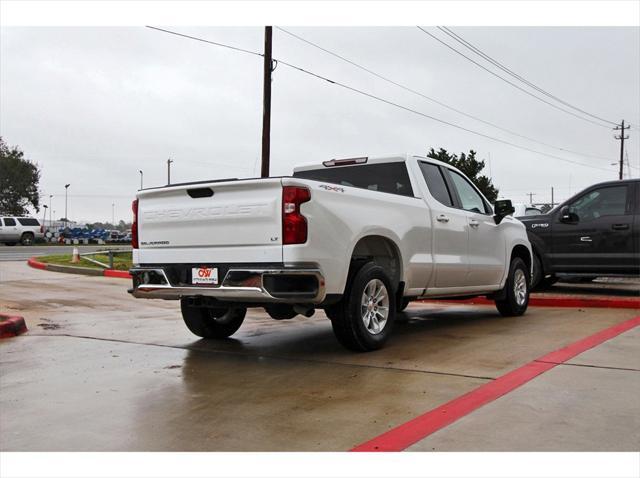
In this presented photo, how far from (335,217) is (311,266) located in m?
0.54

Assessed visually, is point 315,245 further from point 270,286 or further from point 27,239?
point 27,239

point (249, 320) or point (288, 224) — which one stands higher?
point (288, 224)

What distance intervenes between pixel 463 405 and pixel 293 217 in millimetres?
2083

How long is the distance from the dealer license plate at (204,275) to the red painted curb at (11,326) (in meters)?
2.74

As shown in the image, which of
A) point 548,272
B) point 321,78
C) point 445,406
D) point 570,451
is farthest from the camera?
point 321,78

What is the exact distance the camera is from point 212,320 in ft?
24.1

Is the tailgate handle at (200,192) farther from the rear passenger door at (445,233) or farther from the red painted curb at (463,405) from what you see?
the red painted curb at (463,405)

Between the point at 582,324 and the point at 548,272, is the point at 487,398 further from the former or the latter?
the point at 548,272

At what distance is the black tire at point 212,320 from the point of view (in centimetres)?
724

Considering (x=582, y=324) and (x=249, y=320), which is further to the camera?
(x=249, y=320)

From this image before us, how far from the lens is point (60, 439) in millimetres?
3812

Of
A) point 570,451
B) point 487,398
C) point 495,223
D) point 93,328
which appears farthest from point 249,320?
point 570,451

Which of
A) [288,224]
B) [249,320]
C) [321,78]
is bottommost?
[249,320]

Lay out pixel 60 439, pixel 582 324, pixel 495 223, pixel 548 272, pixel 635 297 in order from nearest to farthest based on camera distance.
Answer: pixel 60 439, pixel 582 324, pixel 495 223, pixel 635 297, pixel 548 272
